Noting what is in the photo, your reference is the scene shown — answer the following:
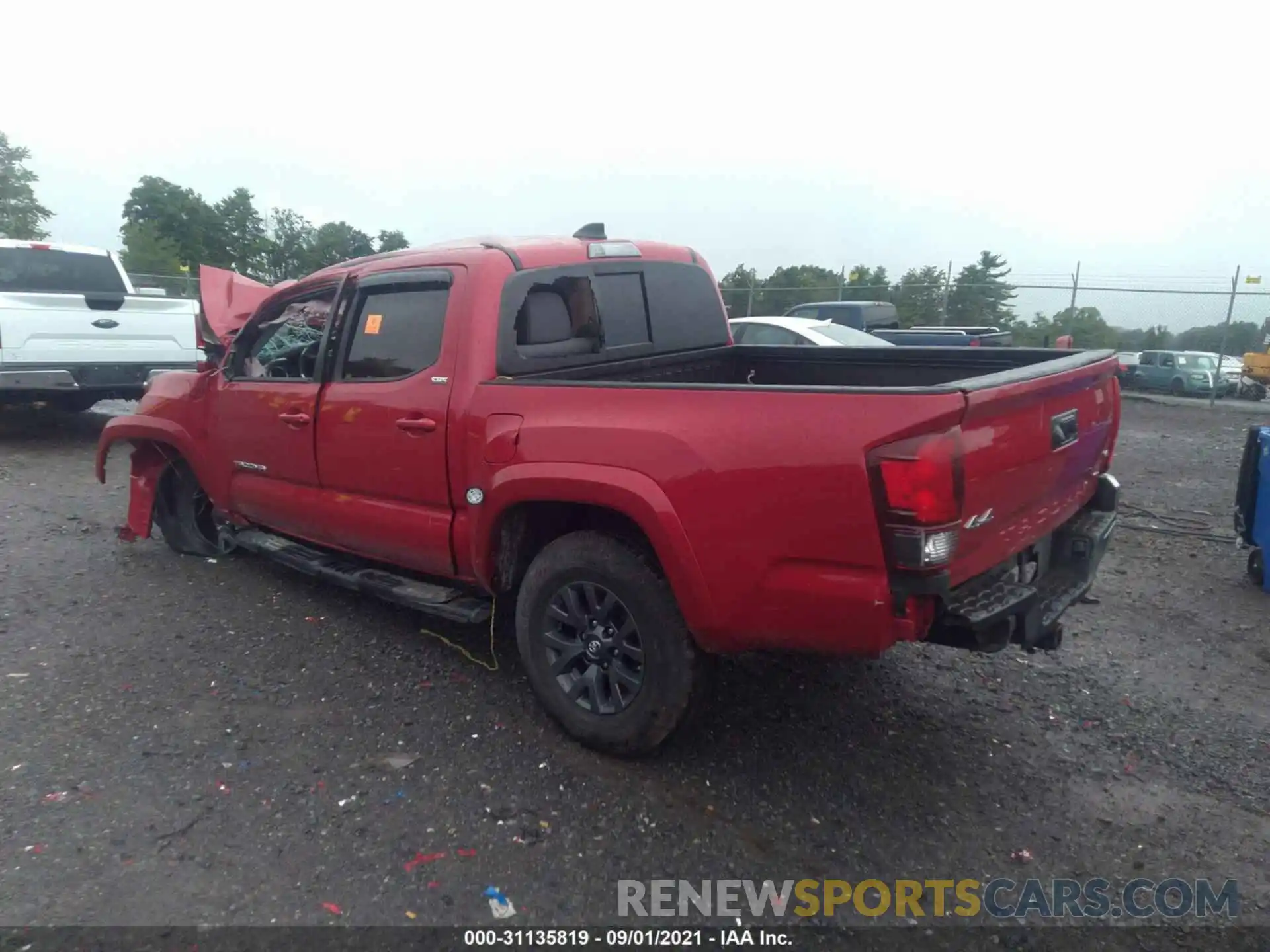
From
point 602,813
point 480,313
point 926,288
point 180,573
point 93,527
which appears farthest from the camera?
point 926,288

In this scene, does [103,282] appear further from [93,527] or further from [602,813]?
[602,813]

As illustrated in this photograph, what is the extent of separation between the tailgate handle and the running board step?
7.46 feet

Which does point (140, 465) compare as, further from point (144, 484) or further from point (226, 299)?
point (226, 299)

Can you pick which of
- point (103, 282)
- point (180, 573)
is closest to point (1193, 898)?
point (180, 573)

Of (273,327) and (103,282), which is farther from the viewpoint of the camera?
(103,282)

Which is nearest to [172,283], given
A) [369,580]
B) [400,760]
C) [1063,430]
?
[369,580]

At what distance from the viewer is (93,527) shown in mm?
6469

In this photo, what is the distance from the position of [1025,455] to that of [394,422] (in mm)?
2497

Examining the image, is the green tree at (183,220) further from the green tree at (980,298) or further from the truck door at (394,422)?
the truck door at (394,422)

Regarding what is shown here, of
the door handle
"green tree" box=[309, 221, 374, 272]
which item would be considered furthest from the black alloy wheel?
"green tree" box=[309, 221, 374, 272]

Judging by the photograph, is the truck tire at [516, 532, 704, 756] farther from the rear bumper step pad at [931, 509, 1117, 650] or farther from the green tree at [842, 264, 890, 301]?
the green tree at [842, 264, 890, 301]

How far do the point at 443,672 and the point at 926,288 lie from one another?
59.7ft

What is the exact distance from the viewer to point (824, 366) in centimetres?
453

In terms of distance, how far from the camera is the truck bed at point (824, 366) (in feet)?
12.7
